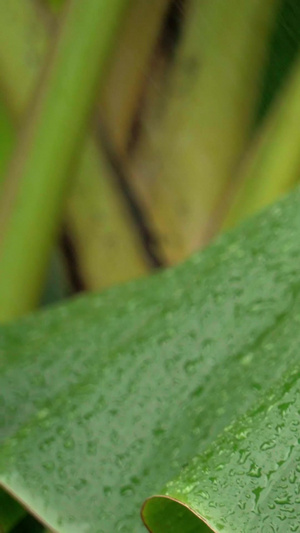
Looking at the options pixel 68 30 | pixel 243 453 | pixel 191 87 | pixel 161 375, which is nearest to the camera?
pixel 243 453

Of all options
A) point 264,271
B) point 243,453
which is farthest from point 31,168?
point 243,453

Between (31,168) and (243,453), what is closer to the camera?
(243,453)

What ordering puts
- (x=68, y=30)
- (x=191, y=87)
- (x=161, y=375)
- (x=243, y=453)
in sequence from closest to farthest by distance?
(x=243, y=453), (x=161, y=375), (x=68, y=30), (x=191, y=87)

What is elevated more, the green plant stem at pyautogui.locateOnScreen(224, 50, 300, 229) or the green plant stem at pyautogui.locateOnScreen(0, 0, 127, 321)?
the green plant stem at pyautogui.locateOnScreen(0, 0, 127, 321)

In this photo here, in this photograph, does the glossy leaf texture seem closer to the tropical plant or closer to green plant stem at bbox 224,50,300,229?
the tropical plant

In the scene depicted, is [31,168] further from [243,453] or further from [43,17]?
[243,453]

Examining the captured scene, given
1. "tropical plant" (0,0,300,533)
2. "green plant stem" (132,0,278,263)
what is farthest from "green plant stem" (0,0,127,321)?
"green plant stem" (132,0,278,263)
